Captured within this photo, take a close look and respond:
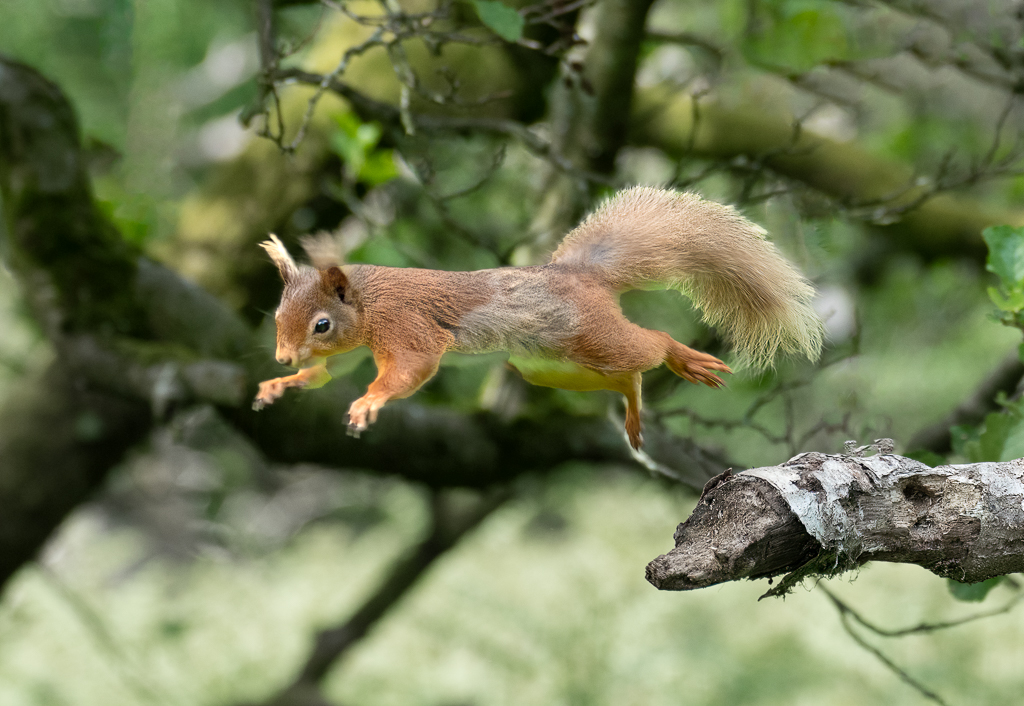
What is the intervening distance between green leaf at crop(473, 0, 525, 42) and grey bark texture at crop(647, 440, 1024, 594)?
0.59 metres

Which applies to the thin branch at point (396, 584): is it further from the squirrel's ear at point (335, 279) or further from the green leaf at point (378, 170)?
the squirrel's ear at point (335, 279)

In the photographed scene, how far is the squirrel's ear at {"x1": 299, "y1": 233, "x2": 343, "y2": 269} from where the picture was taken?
471mm

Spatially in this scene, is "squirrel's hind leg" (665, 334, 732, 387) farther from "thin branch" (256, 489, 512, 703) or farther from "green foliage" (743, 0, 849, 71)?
"thin branch" (256, 489, 512, 703)

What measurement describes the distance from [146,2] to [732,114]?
153cm

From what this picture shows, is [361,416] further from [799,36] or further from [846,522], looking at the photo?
[799,36]

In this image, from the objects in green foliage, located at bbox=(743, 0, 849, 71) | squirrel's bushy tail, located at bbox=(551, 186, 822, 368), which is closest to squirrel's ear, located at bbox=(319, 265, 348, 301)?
squirrel's bushy tail, located at bbox=(551, 186, 822, 368)

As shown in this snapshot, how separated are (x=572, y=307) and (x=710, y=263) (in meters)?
0.15

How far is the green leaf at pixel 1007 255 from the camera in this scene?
0.84m

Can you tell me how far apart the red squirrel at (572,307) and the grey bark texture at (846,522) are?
84 mm

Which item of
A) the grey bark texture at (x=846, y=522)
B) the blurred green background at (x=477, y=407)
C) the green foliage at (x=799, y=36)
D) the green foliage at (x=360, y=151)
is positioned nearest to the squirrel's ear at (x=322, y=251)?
the grey bark texture at (x=846, y=522)

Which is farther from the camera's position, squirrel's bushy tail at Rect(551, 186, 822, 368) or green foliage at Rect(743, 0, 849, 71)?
green foliage at Rect(743, 0, 849, 71)

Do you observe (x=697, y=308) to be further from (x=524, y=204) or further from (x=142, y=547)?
(x=142, y=547)

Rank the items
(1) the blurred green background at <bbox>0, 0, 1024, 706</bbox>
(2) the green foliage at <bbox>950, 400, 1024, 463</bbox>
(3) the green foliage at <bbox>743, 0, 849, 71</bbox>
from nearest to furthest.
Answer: (2) the green foliage at <bbox>950, 400, 1024, 463</bbox> → (3) the green foliage at <bbox>743, 0, 849, 71</bbox> → (1) the blurred green background at <bbox>0, 0, 1024, 706</bbox>

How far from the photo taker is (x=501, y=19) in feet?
2.88
